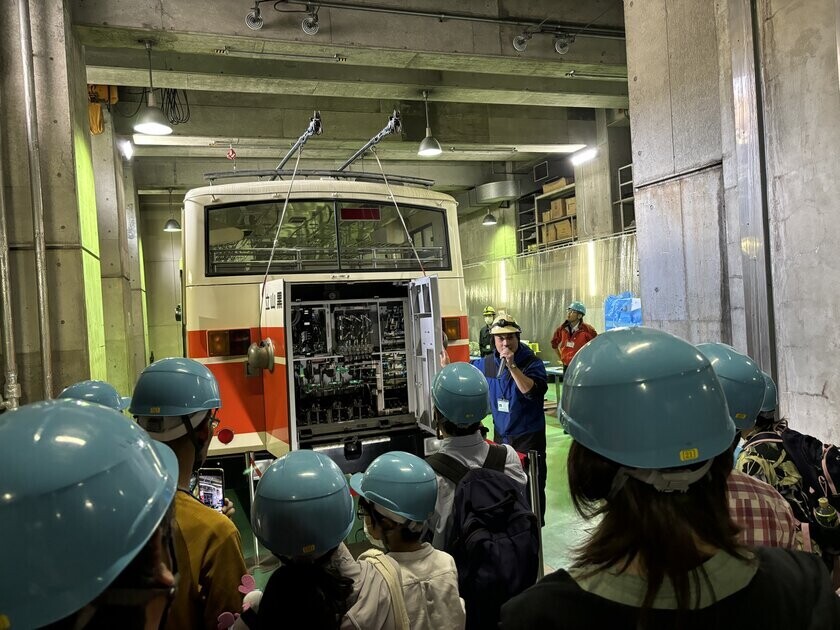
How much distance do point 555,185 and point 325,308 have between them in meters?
10.3

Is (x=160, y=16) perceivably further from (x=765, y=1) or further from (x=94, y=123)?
(x=765, y=1)

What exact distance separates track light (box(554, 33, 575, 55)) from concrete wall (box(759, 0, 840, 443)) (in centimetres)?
316

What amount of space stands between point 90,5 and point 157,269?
11.9 m

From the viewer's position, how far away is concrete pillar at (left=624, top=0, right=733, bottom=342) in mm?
4516

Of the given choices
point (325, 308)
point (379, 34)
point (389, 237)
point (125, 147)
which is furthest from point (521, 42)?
point (125, 147)

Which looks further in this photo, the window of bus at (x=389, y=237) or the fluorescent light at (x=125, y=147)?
the fluorescent light at (x=125, y=147)

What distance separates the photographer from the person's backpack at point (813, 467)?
2.06m

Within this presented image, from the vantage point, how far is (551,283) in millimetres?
12484

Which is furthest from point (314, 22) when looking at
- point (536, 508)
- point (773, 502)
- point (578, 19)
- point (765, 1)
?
point (773, 502)

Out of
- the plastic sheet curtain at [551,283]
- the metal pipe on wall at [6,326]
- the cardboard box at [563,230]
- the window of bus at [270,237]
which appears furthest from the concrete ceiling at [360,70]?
the plastic sheet curtain at [551,283]

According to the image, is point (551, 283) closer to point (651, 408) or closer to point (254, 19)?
point (254, 19)

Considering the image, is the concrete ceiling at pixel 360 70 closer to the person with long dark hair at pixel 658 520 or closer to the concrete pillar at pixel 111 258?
the concrete pillar at pixel 111 258

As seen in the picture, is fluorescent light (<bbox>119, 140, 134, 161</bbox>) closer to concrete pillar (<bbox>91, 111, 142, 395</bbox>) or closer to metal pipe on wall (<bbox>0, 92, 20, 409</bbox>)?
concrete pillar (<bbox>91, 111, 142, 395</bbox>)

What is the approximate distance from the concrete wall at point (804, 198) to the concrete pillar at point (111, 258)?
353 inches
